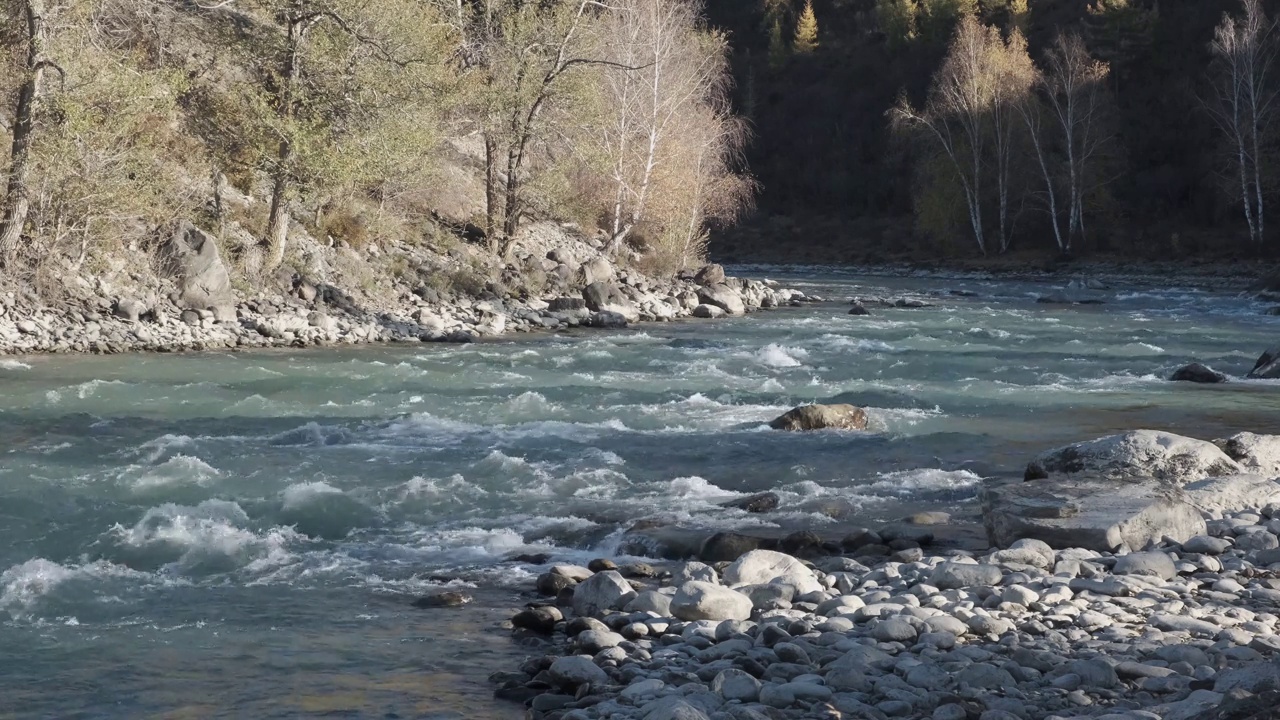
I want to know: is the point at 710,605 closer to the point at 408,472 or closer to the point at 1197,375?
the point at 408,472

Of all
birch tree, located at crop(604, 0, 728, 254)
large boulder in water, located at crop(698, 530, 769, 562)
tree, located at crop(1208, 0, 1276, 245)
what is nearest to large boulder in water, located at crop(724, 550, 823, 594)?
large boulder in water, located at crop(698, 530, 769, 562)

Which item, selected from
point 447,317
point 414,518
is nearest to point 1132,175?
point 447,317

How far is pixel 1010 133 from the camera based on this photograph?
155 feet

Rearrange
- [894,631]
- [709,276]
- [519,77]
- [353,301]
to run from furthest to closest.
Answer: [709,276] → [519,77] → [353,301] → [894,631]

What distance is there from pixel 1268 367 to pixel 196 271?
17.5m

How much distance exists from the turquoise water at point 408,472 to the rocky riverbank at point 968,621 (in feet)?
1.93

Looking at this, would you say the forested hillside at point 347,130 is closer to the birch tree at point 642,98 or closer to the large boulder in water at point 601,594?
the birch tree at point 642,98

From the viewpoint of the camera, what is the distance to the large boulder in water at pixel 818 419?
1331 cm

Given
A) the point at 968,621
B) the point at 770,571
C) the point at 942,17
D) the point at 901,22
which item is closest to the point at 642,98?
the point at 770,571

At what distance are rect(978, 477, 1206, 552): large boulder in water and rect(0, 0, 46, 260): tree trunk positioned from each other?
16728 millimetres

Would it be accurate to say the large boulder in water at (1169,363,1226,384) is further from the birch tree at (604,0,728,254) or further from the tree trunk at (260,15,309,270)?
the birch tree at (604,0,728,254)

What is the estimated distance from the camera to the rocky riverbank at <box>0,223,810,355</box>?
19250 millimetres

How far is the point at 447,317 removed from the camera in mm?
23688

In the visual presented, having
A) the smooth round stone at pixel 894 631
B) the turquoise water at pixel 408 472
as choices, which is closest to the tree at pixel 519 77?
the turquoise water at pixel 408 472
